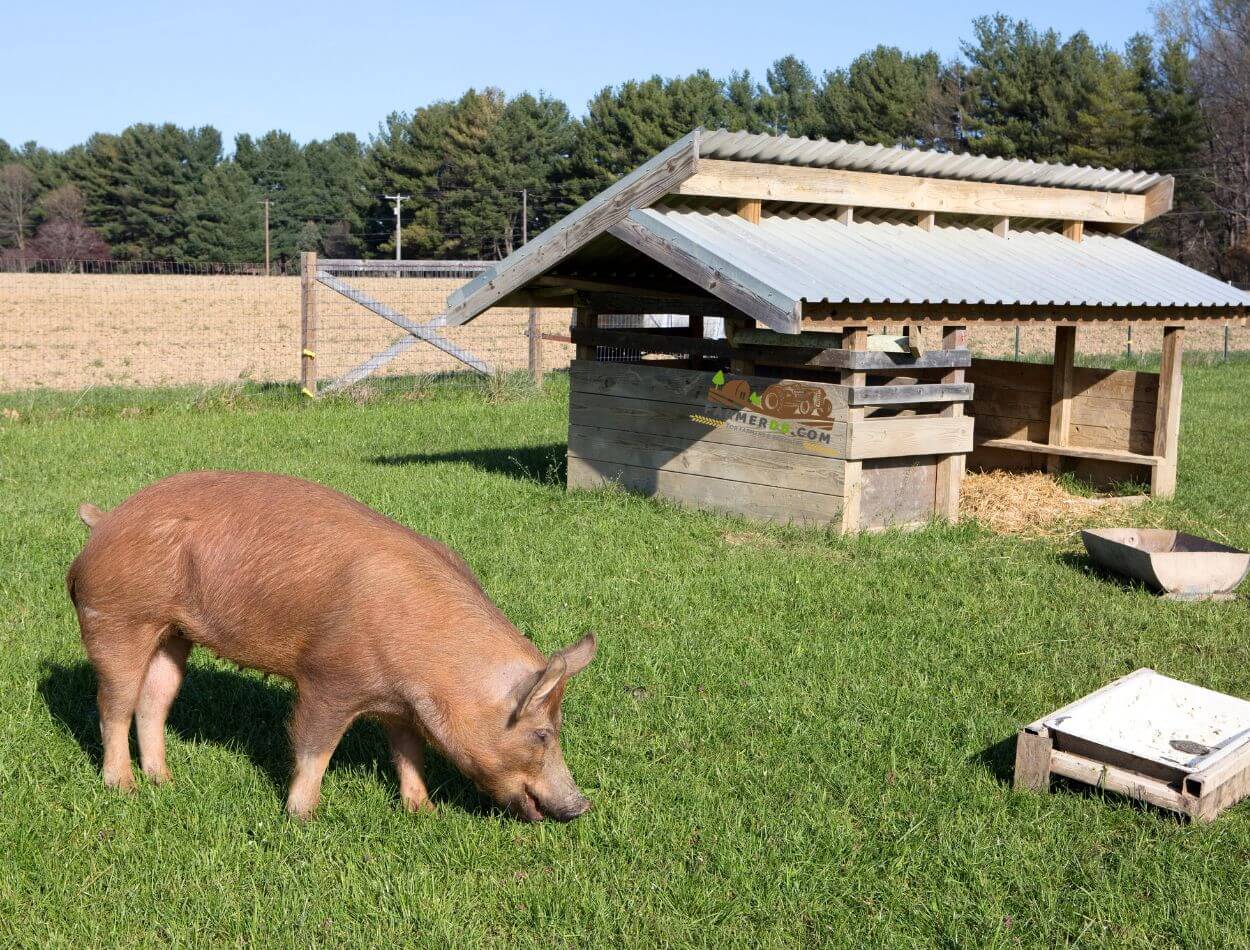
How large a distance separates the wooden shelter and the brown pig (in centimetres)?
457

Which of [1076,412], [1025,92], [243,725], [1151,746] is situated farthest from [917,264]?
[1025,92]

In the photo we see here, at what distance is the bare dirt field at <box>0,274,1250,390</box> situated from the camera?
2319 cm

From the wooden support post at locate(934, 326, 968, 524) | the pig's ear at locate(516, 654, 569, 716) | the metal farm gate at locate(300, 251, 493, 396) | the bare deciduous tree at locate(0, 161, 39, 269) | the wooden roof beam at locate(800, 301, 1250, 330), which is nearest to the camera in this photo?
the pig's ear at locate(516, 654, 569, 716)

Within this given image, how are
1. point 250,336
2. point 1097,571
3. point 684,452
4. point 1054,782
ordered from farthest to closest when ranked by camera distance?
point 250,336
point 684,452
point 1097,571
point 1054,782

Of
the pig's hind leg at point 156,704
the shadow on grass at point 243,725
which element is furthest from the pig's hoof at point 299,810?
the pig's hind leg at point 156,704

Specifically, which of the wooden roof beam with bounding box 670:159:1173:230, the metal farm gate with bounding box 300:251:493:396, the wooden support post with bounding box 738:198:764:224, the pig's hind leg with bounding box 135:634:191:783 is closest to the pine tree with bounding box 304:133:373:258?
the metal farm gate with bounding box 300:251:493:396

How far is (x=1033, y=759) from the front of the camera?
497 cm

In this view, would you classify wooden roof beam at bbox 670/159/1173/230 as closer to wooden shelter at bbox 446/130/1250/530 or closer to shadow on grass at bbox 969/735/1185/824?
wooden shelter at bbox 446/130/1250/530

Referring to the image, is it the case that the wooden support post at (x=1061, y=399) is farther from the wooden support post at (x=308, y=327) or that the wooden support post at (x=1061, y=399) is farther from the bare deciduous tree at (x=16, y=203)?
the bare deciduous tree at (x=16, y=203)

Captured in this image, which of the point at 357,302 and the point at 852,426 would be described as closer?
the point at 852,426

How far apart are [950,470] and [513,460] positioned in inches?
178

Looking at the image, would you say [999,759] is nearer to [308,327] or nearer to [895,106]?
[308,327]

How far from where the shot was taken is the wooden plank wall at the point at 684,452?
9422 millimetres

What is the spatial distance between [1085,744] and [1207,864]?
71 centimetres
